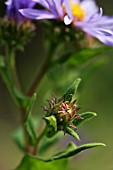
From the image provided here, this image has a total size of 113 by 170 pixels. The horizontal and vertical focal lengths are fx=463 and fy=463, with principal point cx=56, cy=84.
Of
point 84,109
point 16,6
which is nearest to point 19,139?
point 16,6

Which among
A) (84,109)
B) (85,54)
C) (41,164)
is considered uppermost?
(85,54)

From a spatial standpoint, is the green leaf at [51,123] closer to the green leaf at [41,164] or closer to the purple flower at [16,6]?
the green leaf at [41,164]

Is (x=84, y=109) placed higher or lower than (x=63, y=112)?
lower

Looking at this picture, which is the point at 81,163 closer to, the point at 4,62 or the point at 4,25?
the point at 4,62

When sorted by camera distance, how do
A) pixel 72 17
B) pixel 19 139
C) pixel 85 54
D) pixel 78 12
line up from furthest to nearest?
pixel 19 139
pixel 78 12
pixel 85 54
pixel 72 17

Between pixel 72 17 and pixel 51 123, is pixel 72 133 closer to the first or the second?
pixel 51 123

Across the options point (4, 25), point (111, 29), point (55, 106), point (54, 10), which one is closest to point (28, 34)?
point (4, 25)

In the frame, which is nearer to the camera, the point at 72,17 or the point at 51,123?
the point at 51,123

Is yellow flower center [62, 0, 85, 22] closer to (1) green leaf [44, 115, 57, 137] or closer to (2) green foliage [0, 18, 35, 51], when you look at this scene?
(2) green foliage [0, 18, 35, 51]

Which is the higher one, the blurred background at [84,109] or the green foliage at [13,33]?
the green foliage at [13,33]

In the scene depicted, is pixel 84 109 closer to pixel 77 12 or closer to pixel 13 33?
pixel 77 12

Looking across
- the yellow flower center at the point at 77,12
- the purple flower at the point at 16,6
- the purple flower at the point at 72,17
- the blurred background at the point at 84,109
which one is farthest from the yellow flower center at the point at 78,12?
the blurred background at the point at 84,109

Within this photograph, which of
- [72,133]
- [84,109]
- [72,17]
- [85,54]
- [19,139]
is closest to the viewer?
[72,133]

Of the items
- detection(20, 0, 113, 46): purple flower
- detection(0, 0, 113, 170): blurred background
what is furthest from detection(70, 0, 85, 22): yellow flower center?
detection(0, 0, 113, 170): blurred background
